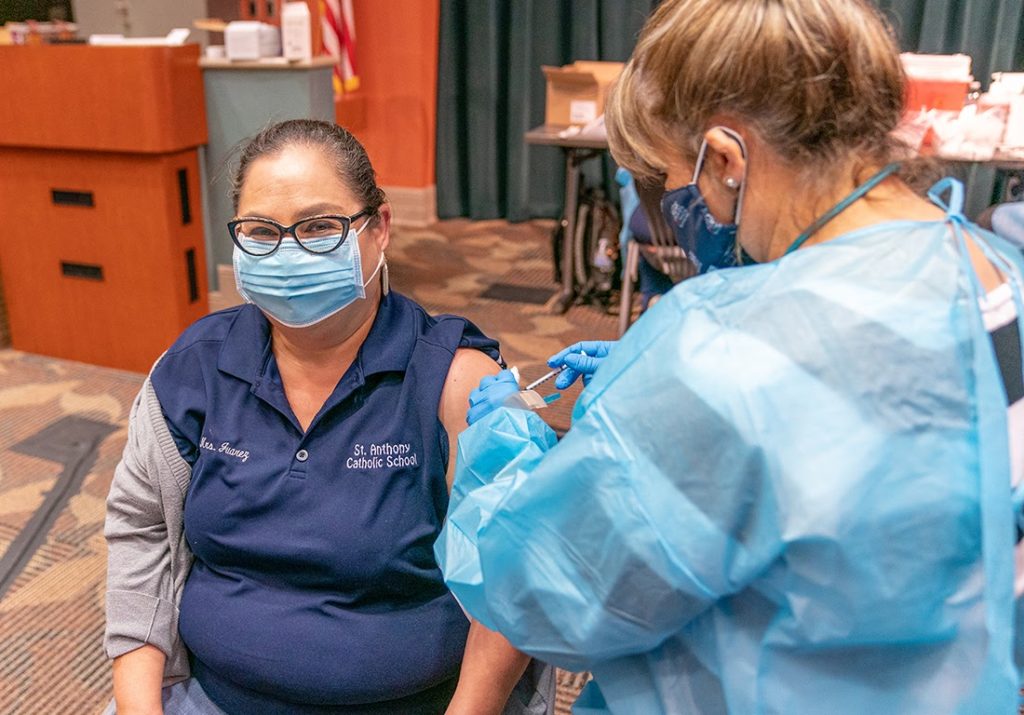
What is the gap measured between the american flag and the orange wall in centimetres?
13

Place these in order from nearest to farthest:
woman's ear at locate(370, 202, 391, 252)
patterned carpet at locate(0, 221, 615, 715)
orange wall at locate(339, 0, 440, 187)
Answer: woman's ear at locate(370, 202, 391, 252)
patterned carpet at locate(0, 221, 615, 715)
orange wall at locate(339, 0, 440, 187)

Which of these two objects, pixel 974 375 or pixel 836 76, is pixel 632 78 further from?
pixel 974 375

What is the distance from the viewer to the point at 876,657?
2.21ft

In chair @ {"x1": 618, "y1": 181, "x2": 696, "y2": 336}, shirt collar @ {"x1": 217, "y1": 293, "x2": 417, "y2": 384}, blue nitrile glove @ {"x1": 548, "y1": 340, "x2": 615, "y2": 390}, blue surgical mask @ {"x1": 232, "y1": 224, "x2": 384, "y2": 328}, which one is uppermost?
blue surgical mask @ {"x1": 232, "y1": 224, "x2": 384, "y2": 328}

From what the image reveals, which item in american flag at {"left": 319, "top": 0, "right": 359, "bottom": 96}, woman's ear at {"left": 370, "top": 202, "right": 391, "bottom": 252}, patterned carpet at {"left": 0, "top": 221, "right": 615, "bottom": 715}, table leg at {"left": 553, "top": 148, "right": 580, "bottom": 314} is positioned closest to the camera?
woman's ear at {"left": 370, "top": 202, "right": 391, "bottom": 252}

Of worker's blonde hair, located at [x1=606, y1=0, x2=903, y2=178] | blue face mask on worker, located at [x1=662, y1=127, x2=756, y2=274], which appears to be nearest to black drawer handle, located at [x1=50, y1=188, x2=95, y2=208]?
blue face mask on worker, located at [x1=662, y1=127, x2=756, y2=274]

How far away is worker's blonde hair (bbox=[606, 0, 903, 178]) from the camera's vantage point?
691 mm

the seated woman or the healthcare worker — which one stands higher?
the healthcare worker

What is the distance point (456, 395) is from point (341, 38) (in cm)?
419

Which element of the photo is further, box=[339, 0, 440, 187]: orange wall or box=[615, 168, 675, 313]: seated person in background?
box=[339, 0, 440, 187]: orange wall

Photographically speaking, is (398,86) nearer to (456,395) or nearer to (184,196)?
(184,196)

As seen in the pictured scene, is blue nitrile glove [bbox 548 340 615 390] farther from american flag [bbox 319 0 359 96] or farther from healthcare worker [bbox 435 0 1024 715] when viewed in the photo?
american flag [bbox 319 0 359 96]

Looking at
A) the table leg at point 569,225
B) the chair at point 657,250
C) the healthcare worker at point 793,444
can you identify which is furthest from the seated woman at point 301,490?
the table leg at point 569,225

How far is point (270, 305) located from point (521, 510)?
2.03 ft
